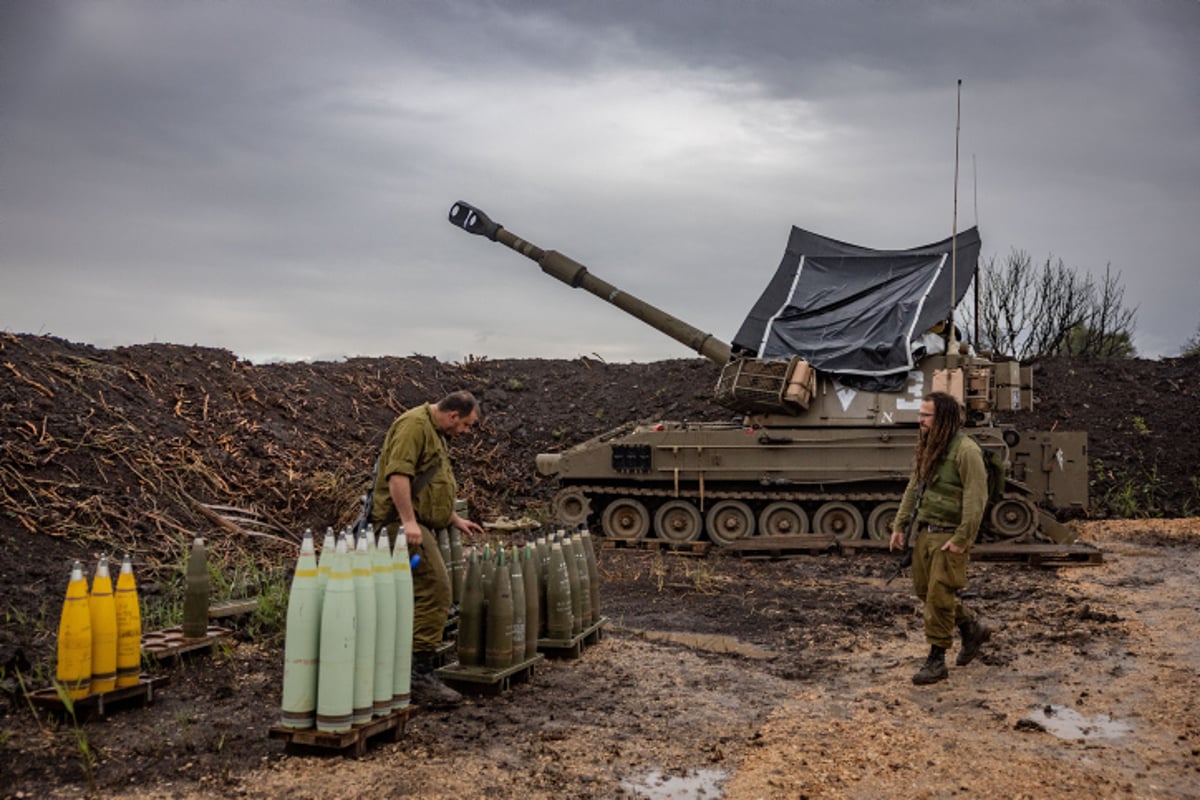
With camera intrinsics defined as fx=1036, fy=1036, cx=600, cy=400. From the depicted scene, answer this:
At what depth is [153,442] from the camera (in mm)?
12633

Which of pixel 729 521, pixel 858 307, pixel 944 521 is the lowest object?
pixel 729 521

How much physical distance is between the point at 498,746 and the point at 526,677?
4.48ft

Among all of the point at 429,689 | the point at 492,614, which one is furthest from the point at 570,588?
the point at 429,689

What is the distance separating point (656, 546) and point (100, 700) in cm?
933

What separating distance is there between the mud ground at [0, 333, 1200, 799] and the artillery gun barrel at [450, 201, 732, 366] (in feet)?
11.7

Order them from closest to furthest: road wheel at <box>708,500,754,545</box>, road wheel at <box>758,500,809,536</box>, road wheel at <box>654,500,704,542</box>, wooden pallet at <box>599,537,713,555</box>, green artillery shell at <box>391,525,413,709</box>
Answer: green artillery shell at <box>391,525,413,709</box> → wooden pallet at <box>599,537,713,555</box> → road wheel at <box>758,500,809,536</box> → road wheel at <box>708,500,754,545</box> → road wheel at <box>654,500,704,542</box>

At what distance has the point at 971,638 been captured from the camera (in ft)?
24.5

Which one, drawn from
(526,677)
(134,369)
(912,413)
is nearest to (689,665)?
(526,677)

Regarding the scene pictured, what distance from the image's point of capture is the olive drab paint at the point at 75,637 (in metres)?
5.46

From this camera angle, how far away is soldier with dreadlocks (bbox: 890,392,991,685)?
7066 mm

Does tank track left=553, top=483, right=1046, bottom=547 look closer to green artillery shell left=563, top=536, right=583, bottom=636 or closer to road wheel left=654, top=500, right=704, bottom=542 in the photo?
road wheel left=654, top=500, right=704, bottom=542

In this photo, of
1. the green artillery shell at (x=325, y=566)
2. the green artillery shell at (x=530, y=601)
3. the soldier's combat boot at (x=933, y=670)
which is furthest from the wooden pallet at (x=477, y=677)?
the soldier's combat boot at (x=933, y=670)

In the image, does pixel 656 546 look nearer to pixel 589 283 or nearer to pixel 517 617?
pixel 589 283

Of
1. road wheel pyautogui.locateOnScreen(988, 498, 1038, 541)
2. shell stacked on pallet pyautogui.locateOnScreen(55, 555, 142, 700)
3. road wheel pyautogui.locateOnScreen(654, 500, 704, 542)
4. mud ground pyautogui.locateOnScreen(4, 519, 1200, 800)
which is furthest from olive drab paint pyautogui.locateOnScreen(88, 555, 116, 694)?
road wheel pyautogui.locateOnScreen(988, 498, 1038, 541)
